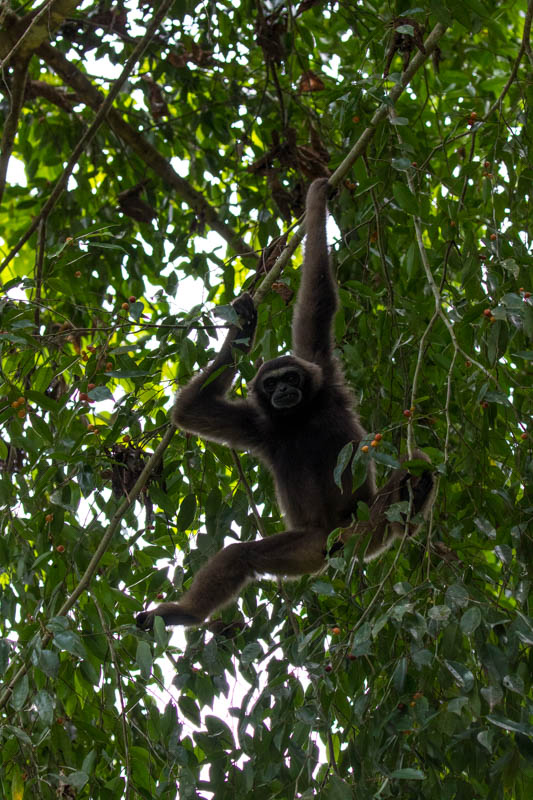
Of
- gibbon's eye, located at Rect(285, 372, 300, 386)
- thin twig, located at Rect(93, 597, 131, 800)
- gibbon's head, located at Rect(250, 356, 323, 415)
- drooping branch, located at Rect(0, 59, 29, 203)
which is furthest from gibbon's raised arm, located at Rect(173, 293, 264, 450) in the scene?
drooping branch, located at Rect(0, 59, 29, 203)

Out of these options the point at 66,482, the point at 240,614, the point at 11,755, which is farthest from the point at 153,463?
the point at 11,755

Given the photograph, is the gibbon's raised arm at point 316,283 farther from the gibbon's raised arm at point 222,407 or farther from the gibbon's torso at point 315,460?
the gibbon's raised arm at point 222,407

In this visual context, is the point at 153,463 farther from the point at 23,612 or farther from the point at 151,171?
the point at 151,171

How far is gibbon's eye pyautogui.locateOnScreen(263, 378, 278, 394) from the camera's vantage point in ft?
17.6

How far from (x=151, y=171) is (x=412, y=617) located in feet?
20.3

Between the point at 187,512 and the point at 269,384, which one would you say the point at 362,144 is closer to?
the point at 269,384

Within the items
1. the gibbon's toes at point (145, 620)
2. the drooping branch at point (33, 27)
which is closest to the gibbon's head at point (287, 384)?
the gibbon's toes at point (145, 620)

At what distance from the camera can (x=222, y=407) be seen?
5195 mm

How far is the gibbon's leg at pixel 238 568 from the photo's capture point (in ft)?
15.7

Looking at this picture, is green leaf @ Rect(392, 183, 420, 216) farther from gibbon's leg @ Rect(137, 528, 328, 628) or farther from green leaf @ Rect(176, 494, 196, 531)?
gibbon's leg @ Rect(137, 528, 328, 628)

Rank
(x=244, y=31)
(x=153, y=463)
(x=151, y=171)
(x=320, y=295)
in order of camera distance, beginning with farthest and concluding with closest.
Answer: (x=151, y=171) → (x=244, y=31) → (x=320, y=295) → (x=153, y=463)

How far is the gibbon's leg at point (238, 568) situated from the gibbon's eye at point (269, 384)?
883mm

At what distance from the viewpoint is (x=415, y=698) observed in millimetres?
3129

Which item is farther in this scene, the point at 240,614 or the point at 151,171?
the point at 151,171
